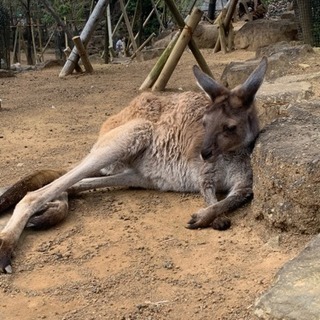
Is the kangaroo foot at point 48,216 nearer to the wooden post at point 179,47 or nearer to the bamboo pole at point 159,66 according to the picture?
the wooden post at point 179,47

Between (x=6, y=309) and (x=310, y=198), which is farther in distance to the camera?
(x=310, y=198)

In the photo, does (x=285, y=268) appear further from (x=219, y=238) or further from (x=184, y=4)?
(x=184, y=4)

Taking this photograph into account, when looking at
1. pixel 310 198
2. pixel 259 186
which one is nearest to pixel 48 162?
pixel 259 186

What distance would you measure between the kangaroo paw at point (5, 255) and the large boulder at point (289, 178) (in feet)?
4.85

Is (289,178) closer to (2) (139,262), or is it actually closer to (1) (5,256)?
(2) (139,262)

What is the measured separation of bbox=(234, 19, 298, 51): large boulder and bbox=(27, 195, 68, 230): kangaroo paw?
10.6 m

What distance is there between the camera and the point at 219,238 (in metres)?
3.70

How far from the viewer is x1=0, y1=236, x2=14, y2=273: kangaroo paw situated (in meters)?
3.53

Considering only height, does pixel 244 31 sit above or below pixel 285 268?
below

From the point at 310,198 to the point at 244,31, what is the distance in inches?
469

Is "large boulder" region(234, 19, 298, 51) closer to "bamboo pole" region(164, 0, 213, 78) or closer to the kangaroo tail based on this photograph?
"bamboo pole" region(164, 0, 213, 78)

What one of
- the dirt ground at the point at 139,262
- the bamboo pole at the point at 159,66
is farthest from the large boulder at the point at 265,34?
the dirt ground at the point at 139,262

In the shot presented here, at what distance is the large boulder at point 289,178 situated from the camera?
3.38 metres

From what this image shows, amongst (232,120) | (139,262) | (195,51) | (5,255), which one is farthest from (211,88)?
(195,51)
